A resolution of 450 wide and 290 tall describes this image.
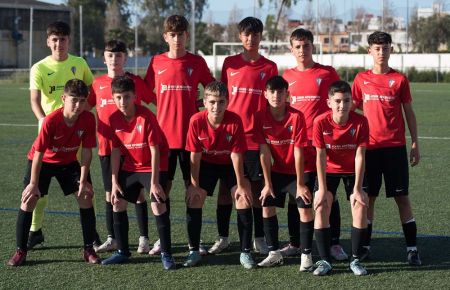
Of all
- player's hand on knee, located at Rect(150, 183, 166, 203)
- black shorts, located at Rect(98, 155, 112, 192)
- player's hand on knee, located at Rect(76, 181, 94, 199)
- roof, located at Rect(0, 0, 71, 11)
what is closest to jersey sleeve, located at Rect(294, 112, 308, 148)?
player's hand on knee, located at Rect(150, 183, 166, 203)

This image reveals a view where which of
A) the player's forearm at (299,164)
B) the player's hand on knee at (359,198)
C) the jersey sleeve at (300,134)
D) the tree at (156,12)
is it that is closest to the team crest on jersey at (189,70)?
the jersey sleeve at (300,134)

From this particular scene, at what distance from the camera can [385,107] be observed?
6.45 metres

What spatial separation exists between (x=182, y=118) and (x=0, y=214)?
260 cm

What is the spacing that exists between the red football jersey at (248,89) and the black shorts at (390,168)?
962 millimetres

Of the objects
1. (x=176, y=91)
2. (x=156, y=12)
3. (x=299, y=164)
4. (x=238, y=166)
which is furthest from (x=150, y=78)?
(x=156, y=12)

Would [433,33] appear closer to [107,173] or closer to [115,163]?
[107,173]

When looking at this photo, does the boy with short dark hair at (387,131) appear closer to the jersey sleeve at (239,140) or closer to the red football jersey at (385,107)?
the red football jersey at (385,107)

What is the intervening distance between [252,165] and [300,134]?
0.69 m

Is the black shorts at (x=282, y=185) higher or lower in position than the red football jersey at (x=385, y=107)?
lower

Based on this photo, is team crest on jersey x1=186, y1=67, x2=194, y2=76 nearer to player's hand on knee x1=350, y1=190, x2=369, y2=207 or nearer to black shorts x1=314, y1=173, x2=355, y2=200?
black shorts x1=314, y1=173, x2=355, y2=200

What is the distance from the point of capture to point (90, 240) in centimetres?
647

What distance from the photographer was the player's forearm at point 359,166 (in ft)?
19.8

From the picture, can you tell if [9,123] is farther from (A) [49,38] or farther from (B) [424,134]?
(A) [49,38]

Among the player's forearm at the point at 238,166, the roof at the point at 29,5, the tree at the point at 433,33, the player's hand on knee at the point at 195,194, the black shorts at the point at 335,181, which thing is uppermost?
the roof at the point at 29,5
